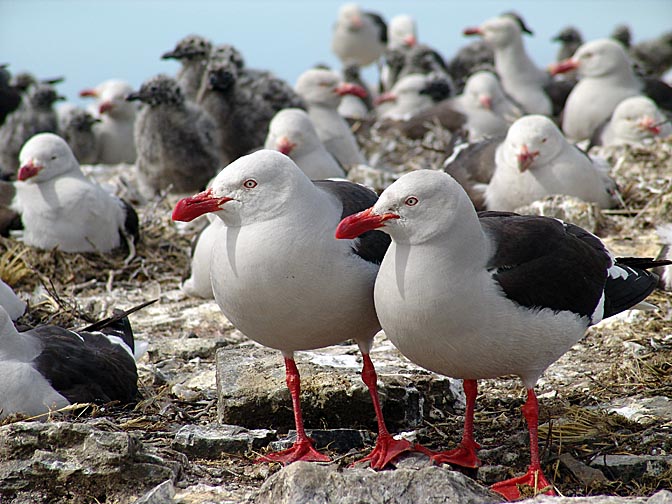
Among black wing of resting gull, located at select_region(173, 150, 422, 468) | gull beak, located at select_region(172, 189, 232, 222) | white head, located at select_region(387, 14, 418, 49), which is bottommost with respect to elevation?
white head, located at select_region(387, 14, 418, 49)

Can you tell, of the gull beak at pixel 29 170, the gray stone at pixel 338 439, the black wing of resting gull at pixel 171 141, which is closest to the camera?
the gray stone at pixel 338 439

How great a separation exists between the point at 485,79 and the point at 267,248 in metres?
9.23

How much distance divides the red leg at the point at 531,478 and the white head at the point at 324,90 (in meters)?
7.89

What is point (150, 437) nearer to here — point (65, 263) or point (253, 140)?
point (65, 263)

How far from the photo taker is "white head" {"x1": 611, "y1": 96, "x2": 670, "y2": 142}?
34.0 ft

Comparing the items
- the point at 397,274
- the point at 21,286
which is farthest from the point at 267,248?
the point at 21,286

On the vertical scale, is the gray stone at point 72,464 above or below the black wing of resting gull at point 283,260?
below

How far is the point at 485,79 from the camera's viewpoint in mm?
12891

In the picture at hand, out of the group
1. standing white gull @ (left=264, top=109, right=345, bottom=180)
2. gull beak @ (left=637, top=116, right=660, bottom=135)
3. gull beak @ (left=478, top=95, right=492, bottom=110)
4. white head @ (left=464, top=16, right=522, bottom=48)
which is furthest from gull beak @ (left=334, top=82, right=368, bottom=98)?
white head @ (left=464, top=16, right=522, bottom=48)

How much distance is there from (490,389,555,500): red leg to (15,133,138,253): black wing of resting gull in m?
4.76

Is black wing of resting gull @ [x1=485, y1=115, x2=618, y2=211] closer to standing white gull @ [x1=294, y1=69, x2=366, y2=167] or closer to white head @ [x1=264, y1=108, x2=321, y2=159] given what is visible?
white head @ [x1=264, y1=108, x2=321, y2=159]

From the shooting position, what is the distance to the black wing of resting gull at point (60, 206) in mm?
8109

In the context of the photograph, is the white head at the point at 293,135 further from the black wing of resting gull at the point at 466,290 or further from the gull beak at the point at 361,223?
the gull beak at the point at 361,223

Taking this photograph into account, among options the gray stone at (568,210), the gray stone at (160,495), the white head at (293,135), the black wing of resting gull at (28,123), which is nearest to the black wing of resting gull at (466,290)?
the gray stone at (160,495)
